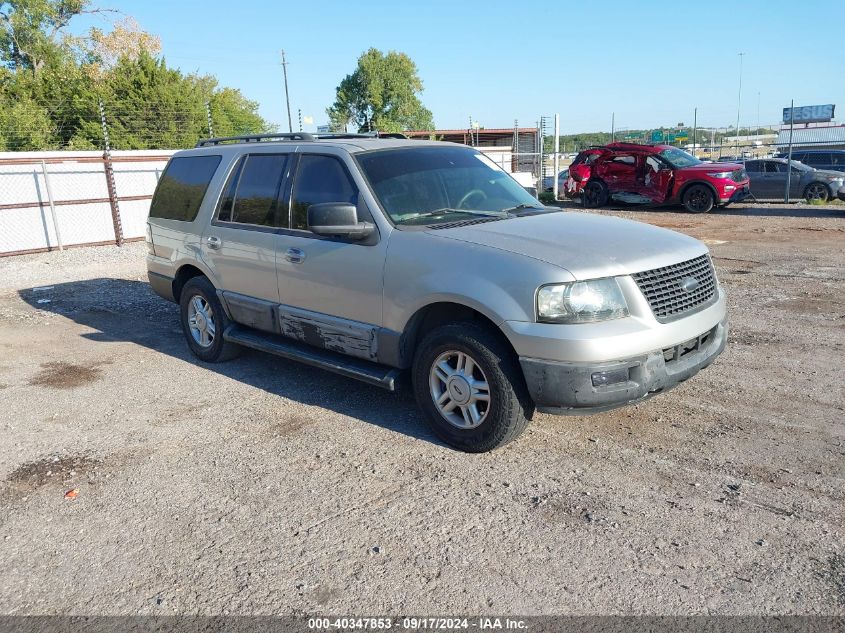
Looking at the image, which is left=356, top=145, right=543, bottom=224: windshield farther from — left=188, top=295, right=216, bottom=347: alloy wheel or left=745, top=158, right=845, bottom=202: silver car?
left=745, top=158, right=845, bottom=202: silver car

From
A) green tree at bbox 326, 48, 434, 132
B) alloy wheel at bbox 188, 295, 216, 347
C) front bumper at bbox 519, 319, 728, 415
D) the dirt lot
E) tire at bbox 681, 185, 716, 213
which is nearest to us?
the dirt lot

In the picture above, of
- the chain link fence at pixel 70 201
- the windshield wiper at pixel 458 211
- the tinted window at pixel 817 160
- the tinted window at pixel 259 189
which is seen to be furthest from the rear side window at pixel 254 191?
the tinted window at pixel 817 160

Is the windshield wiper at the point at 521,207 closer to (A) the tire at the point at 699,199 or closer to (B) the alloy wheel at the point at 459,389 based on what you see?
(B) the alloy wheel at the point at 459,389

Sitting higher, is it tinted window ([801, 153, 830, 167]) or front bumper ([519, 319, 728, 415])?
tinted window ([801, 153, 830, 167])

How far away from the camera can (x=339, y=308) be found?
4867 millimetres

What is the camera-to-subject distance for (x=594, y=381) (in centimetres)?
375

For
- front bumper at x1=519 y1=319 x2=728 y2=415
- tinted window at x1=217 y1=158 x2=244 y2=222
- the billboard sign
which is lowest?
front bumper at x1=519 y1=319 x2=728 y2=415

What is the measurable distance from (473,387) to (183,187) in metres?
3.82

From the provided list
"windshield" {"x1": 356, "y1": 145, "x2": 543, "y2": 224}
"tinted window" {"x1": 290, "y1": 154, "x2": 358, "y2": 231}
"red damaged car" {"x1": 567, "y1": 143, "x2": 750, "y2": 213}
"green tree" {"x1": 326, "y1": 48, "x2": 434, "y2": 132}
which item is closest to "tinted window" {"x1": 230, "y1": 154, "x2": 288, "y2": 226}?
"tinted window" {"x1": 290, "y1": 154, "x2": 358, "y2": 231}

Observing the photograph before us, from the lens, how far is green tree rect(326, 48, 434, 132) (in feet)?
266

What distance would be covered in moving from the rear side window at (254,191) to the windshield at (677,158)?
15.0 meters

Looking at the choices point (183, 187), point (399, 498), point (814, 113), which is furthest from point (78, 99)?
point (814, 113)

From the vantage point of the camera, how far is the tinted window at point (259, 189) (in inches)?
214

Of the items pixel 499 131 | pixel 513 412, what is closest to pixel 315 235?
pixel 513 412
